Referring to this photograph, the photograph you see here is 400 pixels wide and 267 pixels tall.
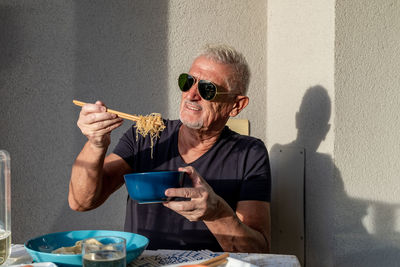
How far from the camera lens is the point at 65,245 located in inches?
47.5

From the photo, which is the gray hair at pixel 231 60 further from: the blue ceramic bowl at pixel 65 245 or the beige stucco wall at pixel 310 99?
the blue ceramic bowl at pixel 65 245

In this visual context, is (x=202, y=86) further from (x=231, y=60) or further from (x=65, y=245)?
(x=65, y=245)

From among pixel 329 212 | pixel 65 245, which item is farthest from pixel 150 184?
pixel 329 212

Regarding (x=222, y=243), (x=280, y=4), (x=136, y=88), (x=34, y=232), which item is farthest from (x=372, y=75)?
(x=34, y=232)

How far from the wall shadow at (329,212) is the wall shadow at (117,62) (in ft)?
3.01

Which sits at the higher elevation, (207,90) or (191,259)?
(207,90)

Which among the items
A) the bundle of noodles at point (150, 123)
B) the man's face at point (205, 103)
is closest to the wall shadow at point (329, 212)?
the man's face at point (205, 103)

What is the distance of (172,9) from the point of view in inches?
104

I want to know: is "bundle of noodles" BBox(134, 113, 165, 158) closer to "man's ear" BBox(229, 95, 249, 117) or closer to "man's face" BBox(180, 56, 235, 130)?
"man's face" BBox(180, 56, 235, 130)

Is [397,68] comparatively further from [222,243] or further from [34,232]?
[34,232]

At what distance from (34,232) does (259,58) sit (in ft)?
5.63

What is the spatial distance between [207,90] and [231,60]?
190mm

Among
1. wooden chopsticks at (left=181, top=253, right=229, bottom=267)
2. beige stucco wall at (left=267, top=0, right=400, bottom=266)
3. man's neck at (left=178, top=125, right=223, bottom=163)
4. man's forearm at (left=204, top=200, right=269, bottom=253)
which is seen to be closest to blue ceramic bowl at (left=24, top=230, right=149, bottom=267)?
wooden chopsticks at (left=181, top=253, right=229, bottom=267)

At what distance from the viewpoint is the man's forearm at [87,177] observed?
68.0 inches
